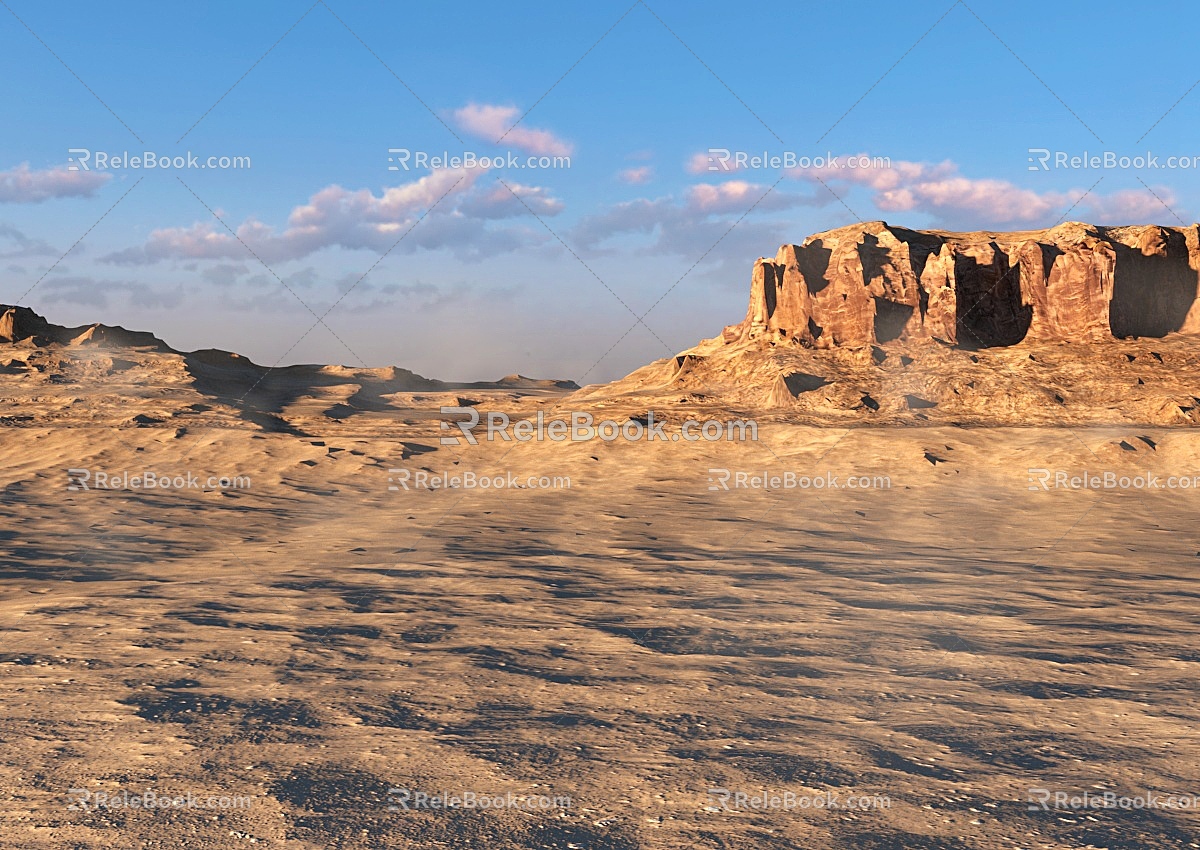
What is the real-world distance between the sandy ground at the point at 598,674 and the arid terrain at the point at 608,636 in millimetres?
31

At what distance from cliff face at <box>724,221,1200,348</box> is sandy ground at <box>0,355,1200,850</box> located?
15.3 m

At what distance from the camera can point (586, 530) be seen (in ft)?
43.8

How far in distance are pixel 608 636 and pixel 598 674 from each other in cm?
104

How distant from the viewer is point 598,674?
6219 millimetres

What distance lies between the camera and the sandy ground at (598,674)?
4066mm

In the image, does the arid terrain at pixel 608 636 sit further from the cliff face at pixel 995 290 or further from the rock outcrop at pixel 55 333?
the rock outcrop at pixel 55 333

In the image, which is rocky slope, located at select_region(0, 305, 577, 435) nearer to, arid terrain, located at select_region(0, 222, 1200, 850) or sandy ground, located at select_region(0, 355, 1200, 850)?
arid terrain, located at select_region(0, 222, 1200, 850)

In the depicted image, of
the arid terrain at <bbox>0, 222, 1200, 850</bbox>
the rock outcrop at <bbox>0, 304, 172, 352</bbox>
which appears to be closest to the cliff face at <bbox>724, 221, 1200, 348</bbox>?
the arid terrain at <bbox>0, 222, 1200, 850</bbox>

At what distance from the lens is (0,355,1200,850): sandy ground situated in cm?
407

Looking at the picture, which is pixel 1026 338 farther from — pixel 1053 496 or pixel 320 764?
pixel 320 764

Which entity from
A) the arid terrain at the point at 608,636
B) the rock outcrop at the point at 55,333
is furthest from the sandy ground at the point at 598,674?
the rock outcrop at the point at 55,333

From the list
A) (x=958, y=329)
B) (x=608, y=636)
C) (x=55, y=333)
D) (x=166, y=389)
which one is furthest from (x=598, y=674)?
(x=55, y=333)

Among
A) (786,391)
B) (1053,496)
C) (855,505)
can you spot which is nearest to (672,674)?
(855,505)

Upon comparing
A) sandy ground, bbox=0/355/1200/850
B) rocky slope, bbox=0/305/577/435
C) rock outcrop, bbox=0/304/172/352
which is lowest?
sandy ground, bbox=0/355/1200/850
